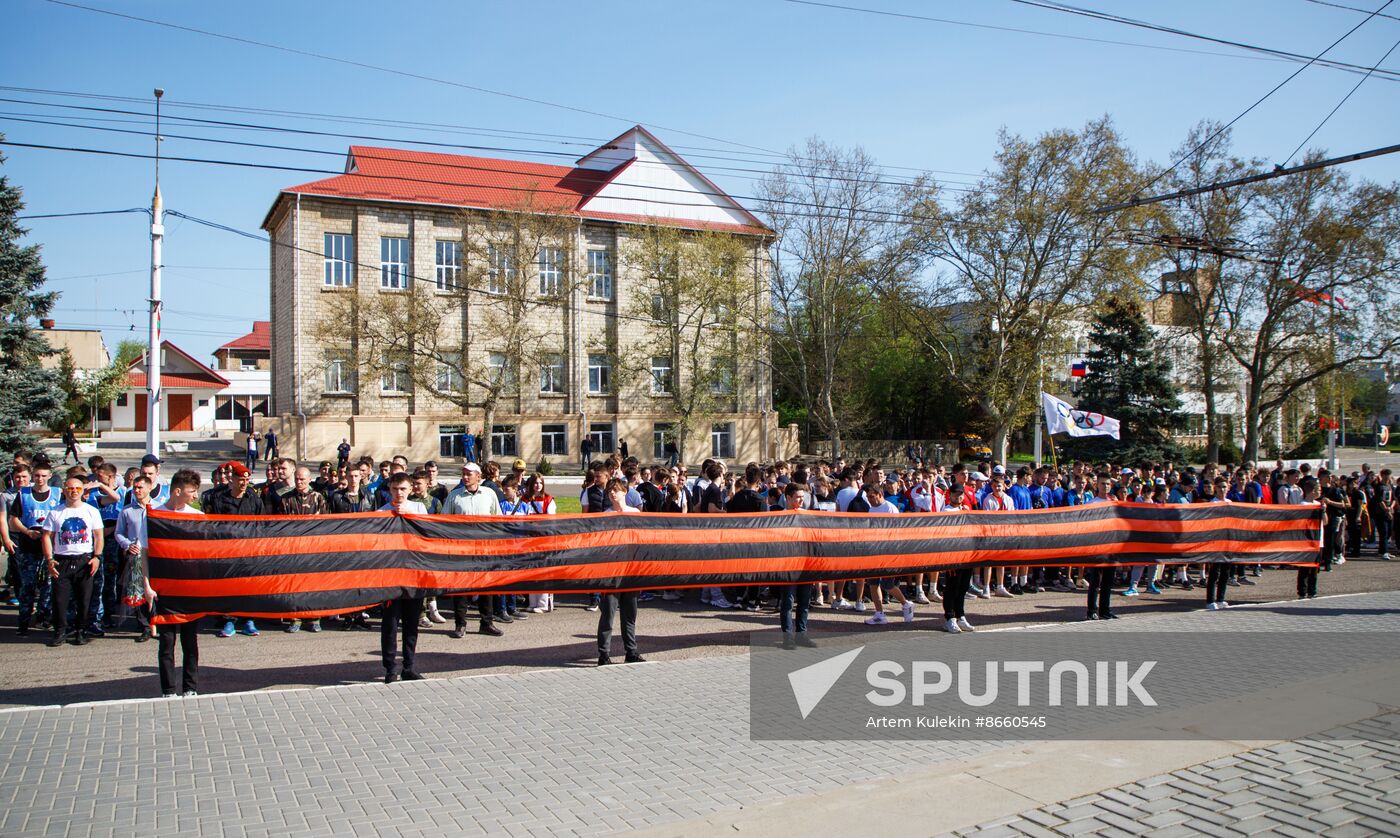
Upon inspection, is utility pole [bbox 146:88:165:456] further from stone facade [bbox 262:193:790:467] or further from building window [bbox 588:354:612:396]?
building window [bbox 588:354:612:396]

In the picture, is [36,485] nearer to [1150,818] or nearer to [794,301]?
[1150,818]

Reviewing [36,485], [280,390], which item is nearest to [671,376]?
[280,390]

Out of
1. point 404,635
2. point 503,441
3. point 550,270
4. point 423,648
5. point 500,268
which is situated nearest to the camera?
point 404,635

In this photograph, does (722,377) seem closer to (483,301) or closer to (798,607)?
(483,301)

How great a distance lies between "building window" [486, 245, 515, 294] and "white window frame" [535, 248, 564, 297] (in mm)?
1411

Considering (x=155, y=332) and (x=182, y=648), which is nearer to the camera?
(x=182, y=648)

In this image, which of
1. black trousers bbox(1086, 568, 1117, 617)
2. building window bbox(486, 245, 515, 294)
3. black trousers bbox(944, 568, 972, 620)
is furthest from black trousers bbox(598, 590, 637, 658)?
building window bbox(486, 245, 515, 294)

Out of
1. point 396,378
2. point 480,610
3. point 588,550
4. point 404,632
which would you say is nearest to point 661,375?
point 396,378

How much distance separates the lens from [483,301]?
4503cm

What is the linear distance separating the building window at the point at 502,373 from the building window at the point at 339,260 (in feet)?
25.5

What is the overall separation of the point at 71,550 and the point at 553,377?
38.3 meters

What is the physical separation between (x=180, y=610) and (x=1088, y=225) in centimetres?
3802

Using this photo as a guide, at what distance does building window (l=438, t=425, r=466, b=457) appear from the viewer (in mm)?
45062

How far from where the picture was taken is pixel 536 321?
46594 mm
